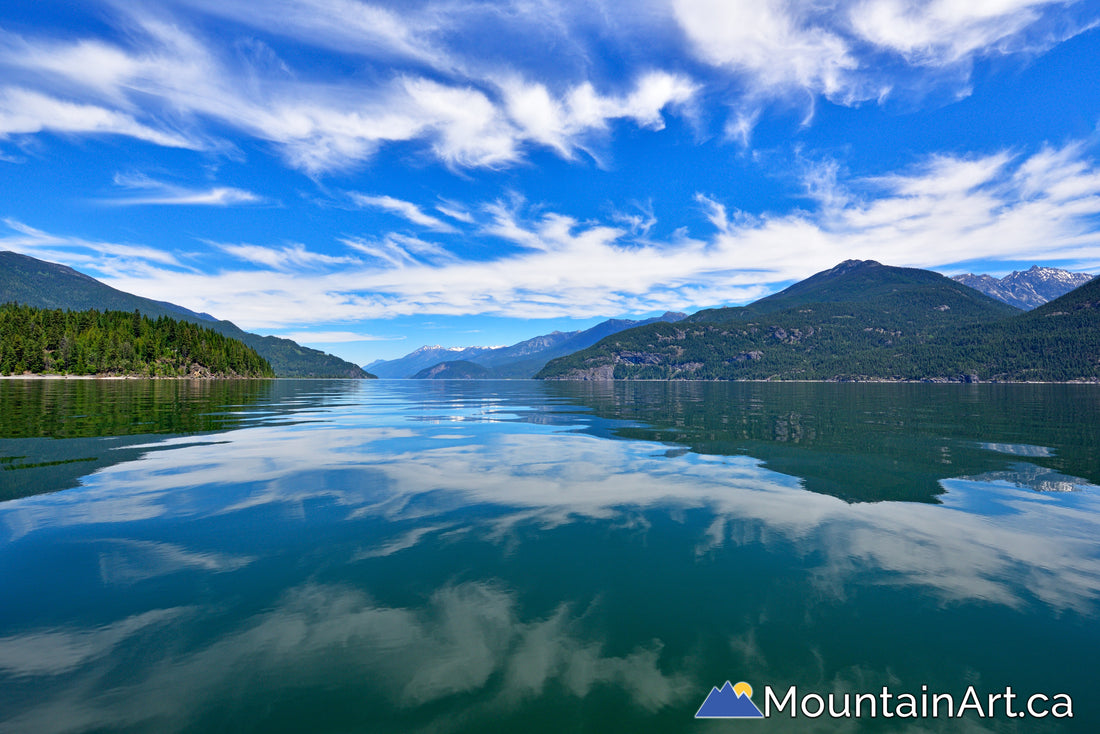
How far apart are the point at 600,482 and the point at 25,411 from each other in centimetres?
5886

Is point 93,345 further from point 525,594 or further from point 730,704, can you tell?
point 730,704

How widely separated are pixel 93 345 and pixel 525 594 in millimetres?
229608

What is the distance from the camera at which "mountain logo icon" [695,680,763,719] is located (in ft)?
22.2

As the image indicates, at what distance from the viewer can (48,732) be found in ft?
19.6

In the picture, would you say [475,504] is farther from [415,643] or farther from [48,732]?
[48,732]

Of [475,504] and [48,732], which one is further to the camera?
[475,504]

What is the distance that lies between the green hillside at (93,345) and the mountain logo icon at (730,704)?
226027 millimetres

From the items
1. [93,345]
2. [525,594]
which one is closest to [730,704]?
[525,594]

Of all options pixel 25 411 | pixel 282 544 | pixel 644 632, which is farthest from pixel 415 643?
pixel 25 411

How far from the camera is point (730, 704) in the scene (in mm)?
7039

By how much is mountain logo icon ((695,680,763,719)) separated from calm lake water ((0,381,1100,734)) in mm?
141

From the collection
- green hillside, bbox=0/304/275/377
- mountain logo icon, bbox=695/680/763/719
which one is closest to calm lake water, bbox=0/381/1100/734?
mountain logo icon, bbox=695/680/763/719

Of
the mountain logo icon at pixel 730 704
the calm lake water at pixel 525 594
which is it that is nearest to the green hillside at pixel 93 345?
the calm lake water at pixel 525 594

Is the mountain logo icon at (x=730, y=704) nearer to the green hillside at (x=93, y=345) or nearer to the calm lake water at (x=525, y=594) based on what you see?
the calm lake water at (x=525, y=594)
